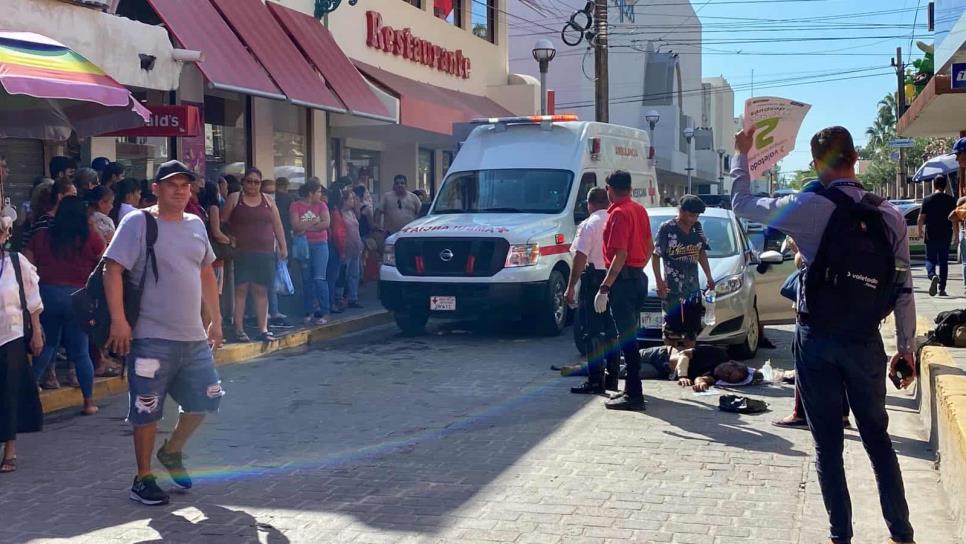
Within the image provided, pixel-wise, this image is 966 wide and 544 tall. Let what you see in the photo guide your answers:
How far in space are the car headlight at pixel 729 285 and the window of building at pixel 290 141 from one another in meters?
9.35

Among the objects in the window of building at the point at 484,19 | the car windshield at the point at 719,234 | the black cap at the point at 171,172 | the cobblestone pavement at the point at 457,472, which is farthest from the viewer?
the window of building at the point at 484,19

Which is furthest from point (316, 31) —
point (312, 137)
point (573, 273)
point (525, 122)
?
point (573, 273)

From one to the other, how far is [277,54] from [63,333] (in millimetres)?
7995

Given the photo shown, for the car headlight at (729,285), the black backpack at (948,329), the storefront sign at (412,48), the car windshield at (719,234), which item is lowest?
the black backpack at (948,329)

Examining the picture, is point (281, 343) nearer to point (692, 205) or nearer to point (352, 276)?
point (352, 276)

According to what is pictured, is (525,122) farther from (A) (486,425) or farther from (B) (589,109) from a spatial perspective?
(B) (589,109)

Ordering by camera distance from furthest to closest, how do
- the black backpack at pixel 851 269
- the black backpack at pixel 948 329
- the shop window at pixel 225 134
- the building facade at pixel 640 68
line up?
the building facade at pixel 640 68 → the shop window at pixel 225 134 → the black backpack at pixel 948 329 → the black backpack at pixel 851 269

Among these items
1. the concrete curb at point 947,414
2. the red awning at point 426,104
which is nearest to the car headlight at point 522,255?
the concrete curb at point 947,414

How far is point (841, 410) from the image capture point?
4.46 m

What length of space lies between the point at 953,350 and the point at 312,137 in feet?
40.6

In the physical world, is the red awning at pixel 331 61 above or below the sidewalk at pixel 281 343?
above

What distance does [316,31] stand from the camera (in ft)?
56.0

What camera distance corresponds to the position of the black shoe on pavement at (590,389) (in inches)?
347

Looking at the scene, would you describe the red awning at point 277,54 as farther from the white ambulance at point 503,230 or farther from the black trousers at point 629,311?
the black trousers at point 629,311
